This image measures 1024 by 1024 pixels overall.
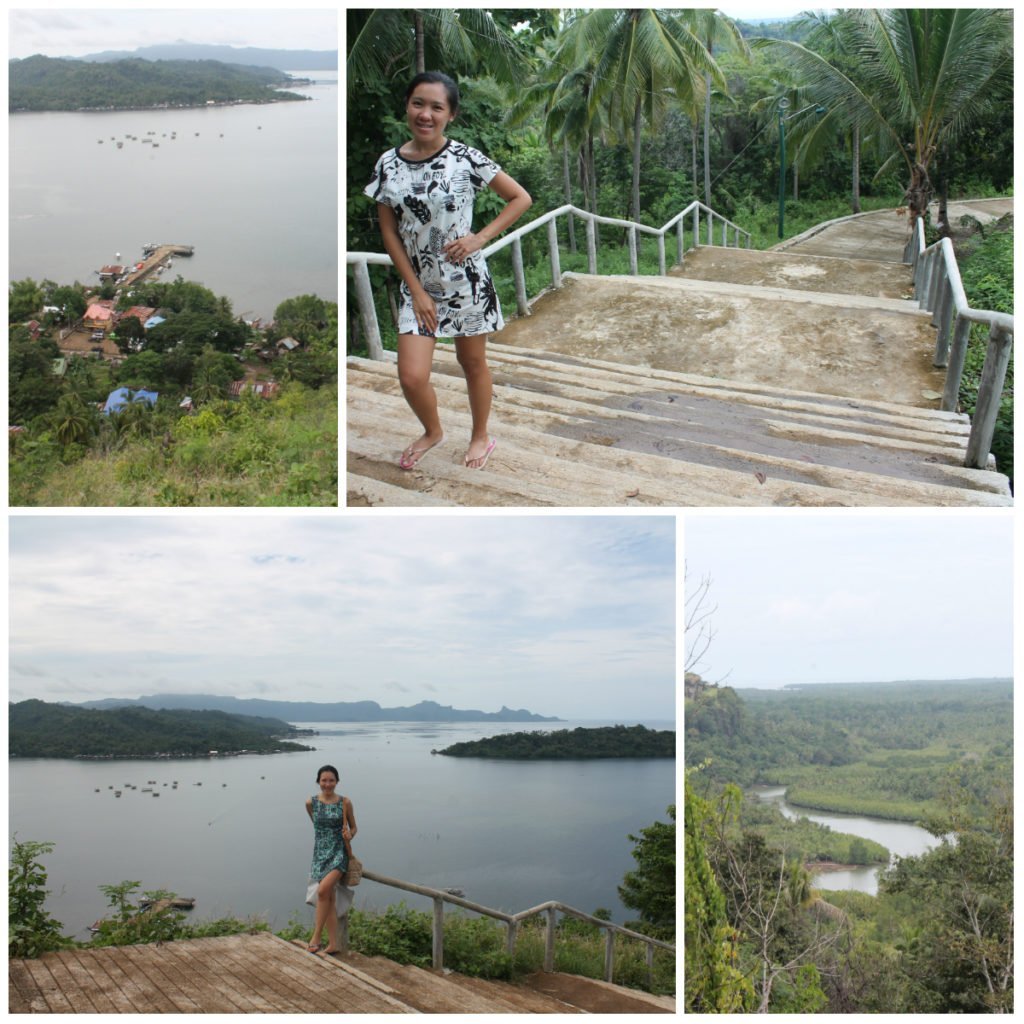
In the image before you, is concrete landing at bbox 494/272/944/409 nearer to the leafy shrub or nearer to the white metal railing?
the white metal railing

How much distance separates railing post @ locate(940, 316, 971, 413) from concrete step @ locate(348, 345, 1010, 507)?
164 mm

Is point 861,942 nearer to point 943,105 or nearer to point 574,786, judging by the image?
point 574,786

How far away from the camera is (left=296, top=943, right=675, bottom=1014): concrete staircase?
380 centimetres

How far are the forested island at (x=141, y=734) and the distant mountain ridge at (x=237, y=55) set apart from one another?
2.49m

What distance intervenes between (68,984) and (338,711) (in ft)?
4.69

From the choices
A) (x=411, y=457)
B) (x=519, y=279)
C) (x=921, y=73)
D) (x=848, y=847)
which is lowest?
(x=848, y=847)

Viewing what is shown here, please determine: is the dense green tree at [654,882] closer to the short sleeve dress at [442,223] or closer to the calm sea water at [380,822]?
the calm sea water at [380,822]

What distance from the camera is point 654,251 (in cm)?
1589

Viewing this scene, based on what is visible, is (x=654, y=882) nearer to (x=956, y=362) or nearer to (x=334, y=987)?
(x=334, y=987)

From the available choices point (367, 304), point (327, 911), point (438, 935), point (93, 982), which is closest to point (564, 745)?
point (438, 935)

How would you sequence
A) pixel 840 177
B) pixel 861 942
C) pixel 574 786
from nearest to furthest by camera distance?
pixel 861 942
pixel 574 786
pixel 840 177

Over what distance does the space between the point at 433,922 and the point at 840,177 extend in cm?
1760

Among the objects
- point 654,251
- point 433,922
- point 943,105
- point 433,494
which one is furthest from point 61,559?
point 654,251

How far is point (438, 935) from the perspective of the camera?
4.32 metres
